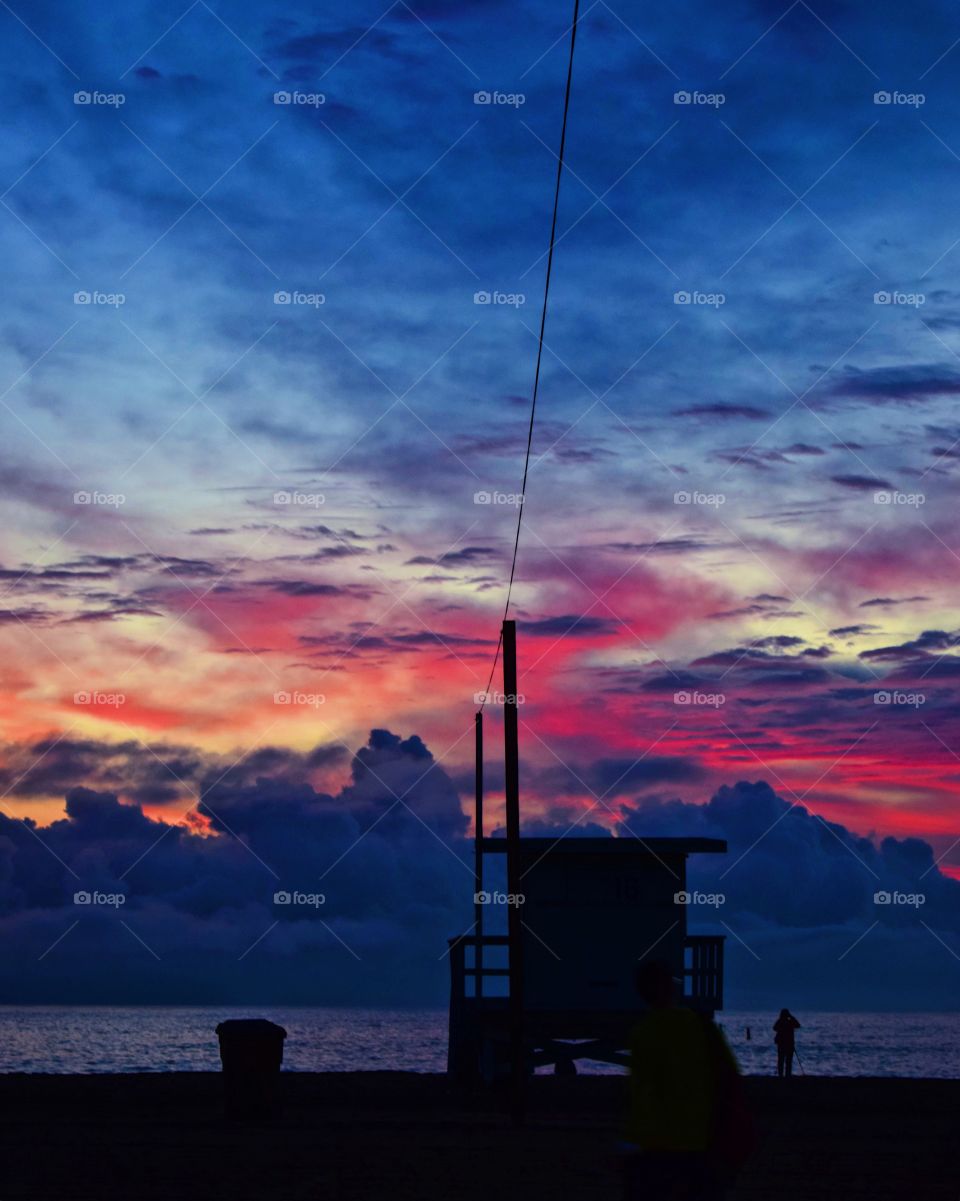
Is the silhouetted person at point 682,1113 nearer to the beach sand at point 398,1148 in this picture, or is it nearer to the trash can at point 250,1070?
the beach sand at point 398,1148

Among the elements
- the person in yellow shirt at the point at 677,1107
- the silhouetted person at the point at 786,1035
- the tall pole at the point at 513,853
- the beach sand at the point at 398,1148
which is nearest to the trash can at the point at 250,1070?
the beach sand at the point at 398,1148

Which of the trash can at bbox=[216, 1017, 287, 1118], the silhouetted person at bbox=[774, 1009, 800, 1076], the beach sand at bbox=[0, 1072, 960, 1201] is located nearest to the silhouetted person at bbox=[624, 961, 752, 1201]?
the beach sand at bbox=[0, 1072, 960, 1201]

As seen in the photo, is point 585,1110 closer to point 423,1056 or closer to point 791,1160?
point 791,1160

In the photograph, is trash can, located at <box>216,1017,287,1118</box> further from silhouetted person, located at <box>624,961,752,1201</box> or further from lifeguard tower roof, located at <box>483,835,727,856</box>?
silhouetted person, located at <box>624,961,752,1201</box>

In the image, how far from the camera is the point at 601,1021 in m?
27.5

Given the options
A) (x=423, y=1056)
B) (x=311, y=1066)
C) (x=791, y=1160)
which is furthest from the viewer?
(x=423, y=1056)

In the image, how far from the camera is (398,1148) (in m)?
18.5

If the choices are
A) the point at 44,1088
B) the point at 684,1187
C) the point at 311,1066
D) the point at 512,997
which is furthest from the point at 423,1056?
the point at 684,1187

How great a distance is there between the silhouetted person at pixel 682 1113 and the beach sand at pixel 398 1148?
6.58m

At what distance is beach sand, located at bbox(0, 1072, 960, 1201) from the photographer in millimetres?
14789

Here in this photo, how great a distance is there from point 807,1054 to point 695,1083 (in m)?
111

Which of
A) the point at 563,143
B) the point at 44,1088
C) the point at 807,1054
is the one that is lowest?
the point at 807,1054

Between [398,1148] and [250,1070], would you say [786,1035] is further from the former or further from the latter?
[398,1148]

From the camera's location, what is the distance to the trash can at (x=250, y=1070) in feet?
71.1
